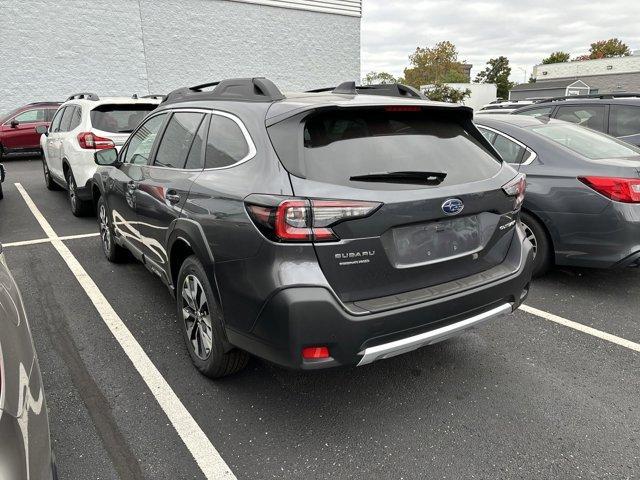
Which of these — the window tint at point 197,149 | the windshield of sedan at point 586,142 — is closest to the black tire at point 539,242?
the windshield of sedan at point 586,142

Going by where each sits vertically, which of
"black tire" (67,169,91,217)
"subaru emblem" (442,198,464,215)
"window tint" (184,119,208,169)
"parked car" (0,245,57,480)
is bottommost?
"black tire" (67,169,91,217)

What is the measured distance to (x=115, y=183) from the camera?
4422 mm

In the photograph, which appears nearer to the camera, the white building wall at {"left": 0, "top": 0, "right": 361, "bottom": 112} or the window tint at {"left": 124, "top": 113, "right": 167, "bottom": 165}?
the window tint at {"left": 124, "top": 113, "right": 167, "bottom": 165}

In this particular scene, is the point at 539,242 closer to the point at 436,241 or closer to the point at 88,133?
the point at 436,241

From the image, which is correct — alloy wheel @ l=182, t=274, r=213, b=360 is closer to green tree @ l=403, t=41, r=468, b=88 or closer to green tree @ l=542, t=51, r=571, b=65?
green tree @ l=403, t=41, r=468, b=88

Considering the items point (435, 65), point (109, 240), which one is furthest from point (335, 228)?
point (435, 65)

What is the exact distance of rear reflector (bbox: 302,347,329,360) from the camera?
88.3 inches

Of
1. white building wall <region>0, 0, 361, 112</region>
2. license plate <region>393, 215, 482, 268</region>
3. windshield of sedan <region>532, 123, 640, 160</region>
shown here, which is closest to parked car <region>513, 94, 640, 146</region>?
windshield of sedan <region>532, 123, 640, 160</region>

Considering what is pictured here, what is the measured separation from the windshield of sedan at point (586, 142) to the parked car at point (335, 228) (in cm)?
209

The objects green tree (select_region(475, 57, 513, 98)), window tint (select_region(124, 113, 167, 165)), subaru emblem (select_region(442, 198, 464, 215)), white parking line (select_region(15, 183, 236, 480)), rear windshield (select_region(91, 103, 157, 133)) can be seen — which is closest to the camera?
white parking line (select_region(15, 183, 236, 480))

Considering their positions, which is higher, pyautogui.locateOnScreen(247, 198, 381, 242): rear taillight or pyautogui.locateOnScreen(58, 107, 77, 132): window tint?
pyautogui.locateOnScreen(58, 107, 77, 132): window tint

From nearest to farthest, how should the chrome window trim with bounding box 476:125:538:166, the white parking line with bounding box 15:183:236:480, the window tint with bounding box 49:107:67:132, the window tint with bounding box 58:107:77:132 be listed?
the white parking line with bounding box 15:183:236:480
the chrome window trim with bounding box 476:125:538:166
the window tint with bounding box 58:107:77:132
the window tint with bounding box 49:107:67:132

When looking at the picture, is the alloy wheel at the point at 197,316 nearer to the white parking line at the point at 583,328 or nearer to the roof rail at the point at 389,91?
the roof rail at the point at 389,91

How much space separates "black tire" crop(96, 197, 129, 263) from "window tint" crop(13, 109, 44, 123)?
11.3m
